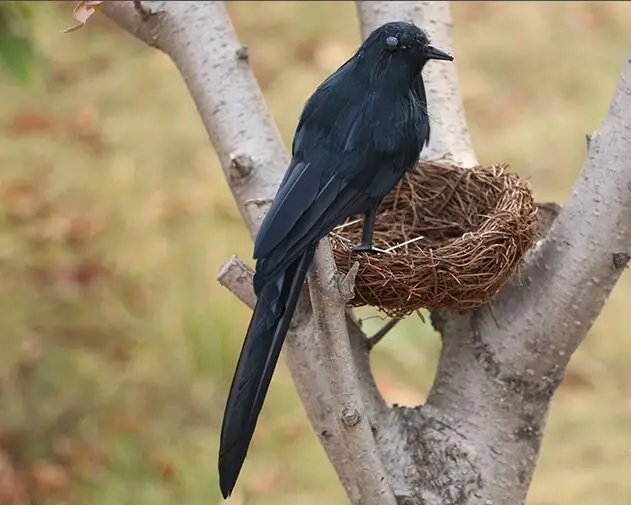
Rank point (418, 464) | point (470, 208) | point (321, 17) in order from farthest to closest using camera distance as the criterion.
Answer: point (321, 17) → point (470, 208) → point (418, 464)

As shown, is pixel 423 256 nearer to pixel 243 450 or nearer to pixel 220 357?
pixel 243 450

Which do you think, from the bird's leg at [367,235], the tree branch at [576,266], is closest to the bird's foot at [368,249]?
the bird's leg at [367,235]

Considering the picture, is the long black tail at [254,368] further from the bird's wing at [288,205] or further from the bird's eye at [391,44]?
the bird's eye at [391,44]

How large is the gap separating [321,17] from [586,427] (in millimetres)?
2449

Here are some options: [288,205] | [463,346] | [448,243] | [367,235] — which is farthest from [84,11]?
[463,346]

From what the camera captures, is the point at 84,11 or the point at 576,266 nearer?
the point at 84,11

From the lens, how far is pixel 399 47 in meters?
1.24

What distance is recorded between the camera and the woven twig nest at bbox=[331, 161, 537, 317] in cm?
123

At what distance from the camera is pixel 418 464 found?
135 cm

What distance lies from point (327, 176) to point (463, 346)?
0.39 metres

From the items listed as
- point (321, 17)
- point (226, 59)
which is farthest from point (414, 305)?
point (321, 17)

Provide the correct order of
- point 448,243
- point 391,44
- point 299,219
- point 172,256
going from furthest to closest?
1. point 172,256
2. point 448,243
3. point 391,44
4. point 299,219

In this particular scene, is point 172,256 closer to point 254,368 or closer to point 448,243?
point 448,243

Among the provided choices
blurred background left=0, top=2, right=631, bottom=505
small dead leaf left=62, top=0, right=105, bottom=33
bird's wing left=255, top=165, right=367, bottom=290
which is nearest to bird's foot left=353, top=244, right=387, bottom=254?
bird's wing left=255, top=165, right=367, bottom=290
